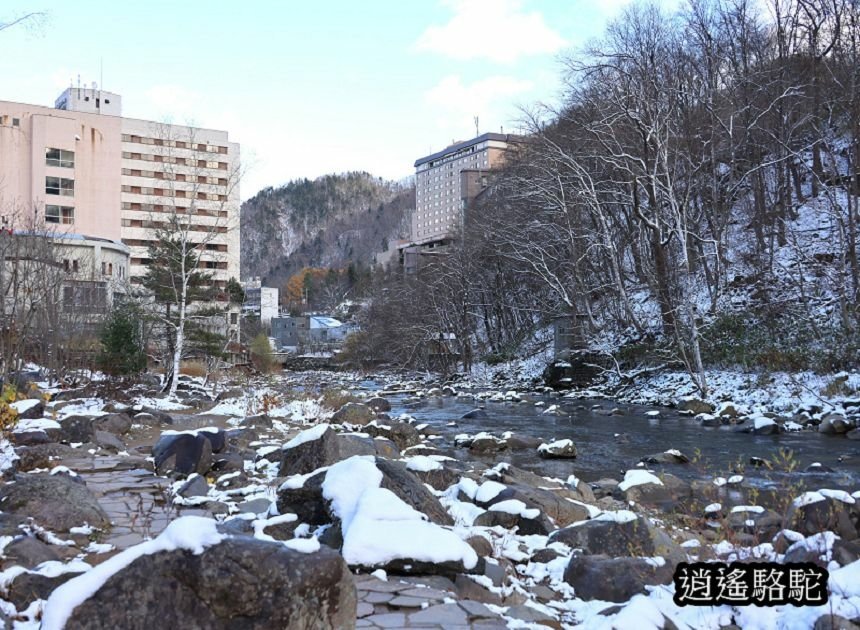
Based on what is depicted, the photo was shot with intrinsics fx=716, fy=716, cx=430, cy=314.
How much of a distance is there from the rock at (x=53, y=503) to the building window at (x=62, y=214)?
56098mm

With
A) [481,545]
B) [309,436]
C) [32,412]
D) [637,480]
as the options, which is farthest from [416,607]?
[32,412]

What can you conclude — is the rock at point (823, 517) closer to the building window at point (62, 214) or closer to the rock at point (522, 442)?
the rock at point (522, 442)

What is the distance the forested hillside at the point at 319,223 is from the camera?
562 ft

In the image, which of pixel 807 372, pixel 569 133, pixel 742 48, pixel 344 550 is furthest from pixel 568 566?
pixel 742 48

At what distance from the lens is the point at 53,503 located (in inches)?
242

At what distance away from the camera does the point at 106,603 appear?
3314 mm

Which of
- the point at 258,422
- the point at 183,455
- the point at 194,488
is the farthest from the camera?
the point at 258,422

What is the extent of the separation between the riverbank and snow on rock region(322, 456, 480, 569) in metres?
0.01

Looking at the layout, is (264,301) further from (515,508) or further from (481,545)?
(481,545)

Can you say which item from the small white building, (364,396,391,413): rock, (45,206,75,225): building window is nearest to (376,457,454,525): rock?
(364,396,391,413): rock

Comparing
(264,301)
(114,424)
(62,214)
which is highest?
(62,214)

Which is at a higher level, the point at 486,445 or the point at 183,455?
the point at 183,455

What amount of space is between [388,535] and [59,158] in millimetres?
64515

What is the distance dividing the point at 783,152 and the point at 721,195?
272 centimetres
